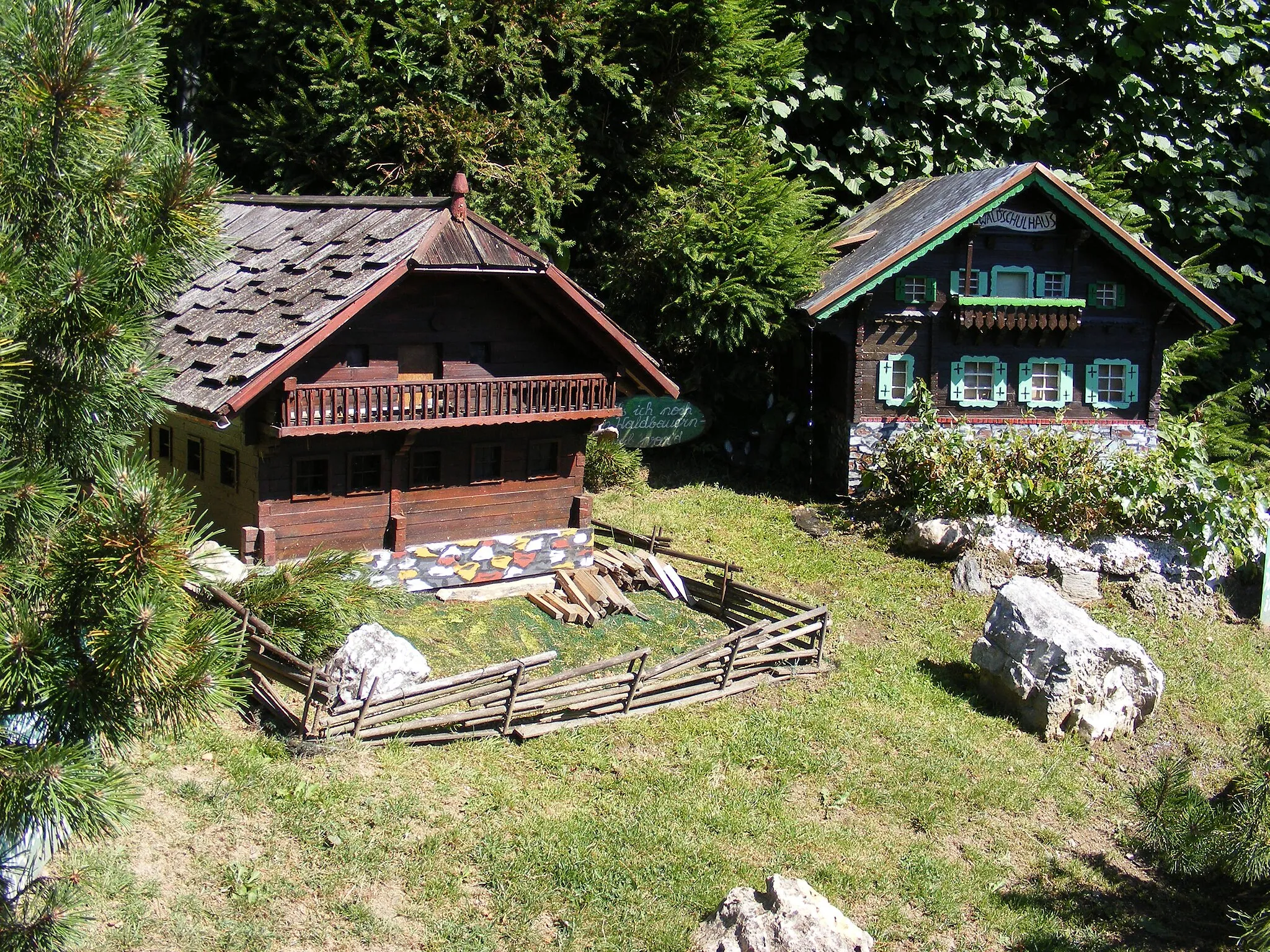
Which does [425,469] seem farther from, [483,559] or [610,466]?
[610,466]

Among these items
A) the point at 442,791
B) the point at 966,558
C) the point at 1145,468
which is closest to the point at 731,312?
the point at 966,558

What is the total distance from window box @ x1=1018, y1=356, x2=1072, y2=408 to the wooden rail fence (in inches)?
320

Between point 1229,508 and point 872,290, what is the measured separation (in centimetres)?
700

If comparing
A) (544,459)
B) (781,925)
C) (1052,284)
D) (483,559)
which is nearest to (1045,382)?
(1052,284)

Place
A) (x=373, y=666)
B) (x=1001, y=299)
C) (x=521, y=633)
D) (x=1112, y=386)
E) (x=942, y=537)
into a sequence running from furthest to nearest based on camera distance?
(x=1112, y=386), (x=1001, y=299), (x=942, y=537), (x=521, y=633), (x=373, y=666)

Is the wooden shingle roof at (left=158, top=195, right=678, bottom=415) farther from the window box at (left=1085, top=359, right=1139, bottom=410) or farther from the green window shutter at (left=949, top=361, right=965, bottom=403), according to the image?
the window box at (left=1085, top=359, right=1139, bottom=410)

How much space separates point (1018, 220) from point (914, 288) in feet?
7.15

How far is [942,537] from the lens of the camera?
66.2 feet

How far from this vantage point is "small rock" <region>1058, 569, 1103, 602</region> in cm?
1958

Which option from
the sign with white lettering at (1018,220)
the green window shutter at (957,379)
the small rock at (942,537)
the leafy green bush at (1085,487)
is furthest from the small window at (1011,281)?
the small rock at (942,537)

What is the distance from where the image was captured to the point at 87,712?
441 cm

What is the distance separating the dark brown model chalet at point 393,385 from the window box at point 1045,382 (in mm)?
8254

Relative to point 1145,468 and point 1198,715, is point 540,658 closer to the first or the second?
point 1198,715

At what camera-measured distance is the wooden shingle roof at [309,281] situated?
1427 cm
